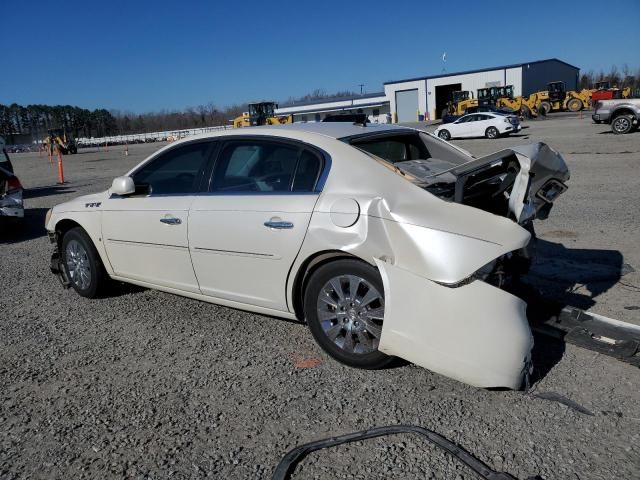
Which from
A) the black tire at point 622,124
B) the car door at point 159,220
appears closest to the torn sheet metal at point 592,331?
the car door at point 159,220

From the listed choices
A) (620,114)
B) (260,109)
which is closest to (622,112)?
(620,114)

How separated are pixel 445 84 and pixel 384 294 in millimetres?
66599

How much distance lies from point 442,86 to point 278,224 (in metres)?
66.6

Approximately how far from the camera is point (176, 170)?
15.3 ft

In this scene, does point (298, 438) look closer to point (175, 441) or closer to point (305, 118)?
point (175, 441)

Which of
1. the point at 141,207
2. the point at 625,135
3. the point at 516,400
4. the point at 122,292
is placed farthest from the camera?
the point at 625,135

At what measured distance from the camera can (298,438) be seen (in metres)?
2.93

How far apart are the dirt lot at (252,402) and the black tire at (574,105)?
4664 centimetres

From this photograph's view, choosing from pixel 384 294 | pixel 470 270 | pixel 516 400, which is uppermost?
pixel 470 270

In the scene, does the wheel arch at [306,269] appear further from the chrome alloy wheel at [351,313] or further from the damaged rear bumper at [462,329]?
the damaged rear bumper at [462,329]

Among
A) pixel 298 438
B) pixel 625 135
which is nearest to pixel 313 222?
pixel 298 438

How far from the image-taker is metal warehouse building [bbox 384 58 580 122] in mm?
61594

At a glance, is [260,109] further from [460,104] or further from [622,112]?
[622,112]

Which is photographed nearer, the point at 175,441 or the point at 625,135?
the point at 175,441
